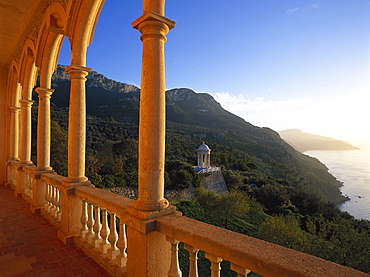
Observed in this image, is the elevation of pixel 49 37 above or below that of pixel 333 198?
above

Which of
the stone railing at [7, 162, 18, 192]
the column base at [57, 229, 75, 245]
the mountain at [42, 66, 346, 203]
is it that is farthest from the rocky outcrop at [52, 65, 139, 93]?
the column base at [57, 229, 75, 245]

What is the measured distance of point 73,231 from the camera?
15.1 feet

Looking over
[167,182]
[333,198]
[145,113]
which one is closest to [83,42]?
[145,113]

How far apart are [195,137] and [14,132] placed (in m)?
60.1

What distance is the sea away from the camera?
193 feet

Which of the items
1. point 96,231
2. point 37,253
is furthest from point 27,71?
point 96,231

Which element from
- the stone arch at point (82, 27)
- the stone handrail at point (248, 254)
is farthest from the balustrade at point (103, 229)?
the stone arch at point (82, 27)

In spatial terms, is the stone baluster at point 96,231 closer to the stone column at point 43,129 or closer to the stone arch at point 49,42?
the stone column at point 43,129

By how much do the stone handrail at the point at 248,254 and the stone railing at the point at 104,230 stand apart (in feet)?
3.58

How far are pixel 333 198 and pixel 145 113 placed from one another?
7527 cm

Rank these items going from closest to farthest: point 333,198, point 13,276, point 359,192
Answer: point 13,276, point 333,198, point 359,192

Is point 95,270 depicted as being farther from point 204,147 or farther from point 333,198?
point 333,198

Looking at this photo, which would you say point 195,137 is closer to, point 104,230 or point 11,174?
point 11,174

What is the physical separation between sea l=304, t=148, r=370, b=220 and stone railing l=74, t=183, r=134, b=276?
6443 cm
